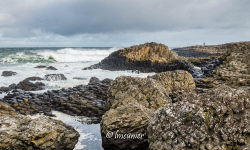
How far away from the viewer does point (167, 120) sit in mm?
5977

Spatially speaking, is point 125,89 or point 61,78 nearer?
point 125,89

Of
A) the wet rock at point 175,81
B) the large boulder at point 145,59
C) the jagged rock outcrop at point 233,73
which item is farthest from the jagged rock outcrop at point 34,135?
the large boulder at point 145,59

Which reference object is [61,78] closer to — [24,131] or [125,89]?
[125,89]

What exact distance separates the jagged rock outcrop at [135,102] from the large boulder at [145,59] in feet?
54.7

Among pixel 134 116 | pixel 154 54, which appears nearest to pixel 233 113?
pixel 134 116

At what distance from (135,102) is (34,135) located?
2.51m

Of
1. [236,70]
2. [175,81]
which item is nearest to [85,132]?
[175,81]

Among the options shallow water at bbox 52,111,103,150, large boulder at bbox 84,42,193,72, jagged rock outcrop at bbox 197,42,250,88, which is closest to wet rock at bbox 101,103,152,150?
shallow water at bbox 52,111,103,150

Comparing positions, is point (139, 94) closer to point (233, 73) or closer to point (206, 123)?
point (206, 123)

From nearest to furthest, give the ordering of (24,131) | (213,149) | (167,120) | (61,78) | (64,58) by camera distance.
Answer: (213,149) → (167,120) → (24,131) → (61,78) → (64,58)

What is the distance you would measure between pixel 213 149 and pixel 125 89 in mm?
4989

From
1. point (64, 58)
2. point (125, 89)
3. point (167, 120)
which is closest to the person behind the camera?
point (167, 120)

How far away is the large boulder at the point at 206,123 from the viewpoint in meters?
5.61

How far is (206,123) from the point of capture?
5.70 metres
